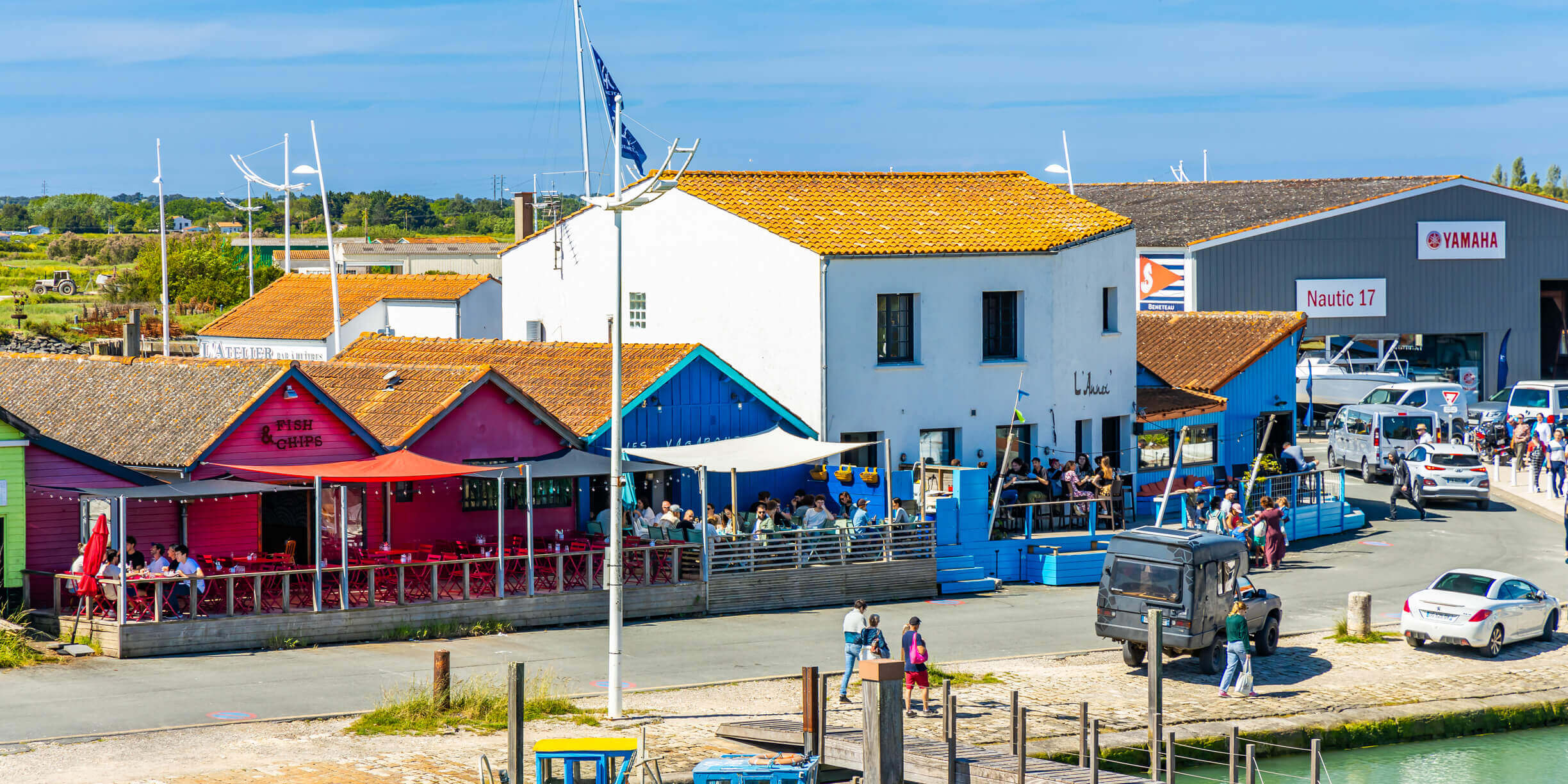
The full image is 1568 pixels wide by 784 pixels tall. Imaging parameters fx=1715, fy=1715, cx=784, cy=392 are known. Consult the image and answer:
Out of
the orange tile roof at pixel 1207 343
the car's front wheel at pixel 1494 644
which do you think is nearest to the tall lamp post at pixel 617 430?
the car's front wheel at pixel 1494 644

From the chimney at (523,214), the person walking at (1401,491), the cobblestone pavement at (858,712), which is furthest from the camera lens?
the chimney at (523,214)

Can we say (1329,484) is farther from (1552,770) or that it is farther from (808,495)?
(1552,770)

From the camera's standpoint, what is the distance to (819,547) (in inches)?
1196

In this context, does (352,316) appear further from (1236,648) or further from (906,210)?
(1236,648)

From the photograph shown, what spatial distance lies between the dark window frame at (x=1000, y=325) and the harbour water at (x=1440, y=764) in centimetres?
1442

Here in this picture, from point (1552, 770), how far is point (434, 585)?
16195 mm

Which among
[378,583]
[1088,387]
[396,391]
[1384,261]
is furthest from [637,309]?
[1384,261]

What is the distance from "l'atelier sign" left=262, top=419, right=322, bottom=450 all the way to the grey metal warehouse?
33373 mm

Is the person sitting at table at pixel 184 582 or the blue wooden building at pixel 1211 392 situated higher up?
the blue wooden building at pixel 1211 392

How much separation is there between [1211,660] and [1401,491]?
21414 mm

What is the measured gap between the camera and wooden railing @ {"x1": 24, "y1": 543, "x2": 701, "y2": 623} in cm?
2447

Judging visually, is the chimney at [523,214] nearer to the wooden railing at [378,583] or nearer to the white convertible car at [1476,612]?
the wooden railing at [378,583]

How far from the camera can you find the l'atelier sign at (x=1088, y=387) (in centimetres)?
3744

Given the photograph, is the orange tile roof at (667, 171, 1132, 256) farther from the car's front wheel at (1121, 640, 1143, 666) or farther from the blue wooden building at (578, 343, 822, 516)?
the car's front wheel at (1121, 640, 1143, 666)
